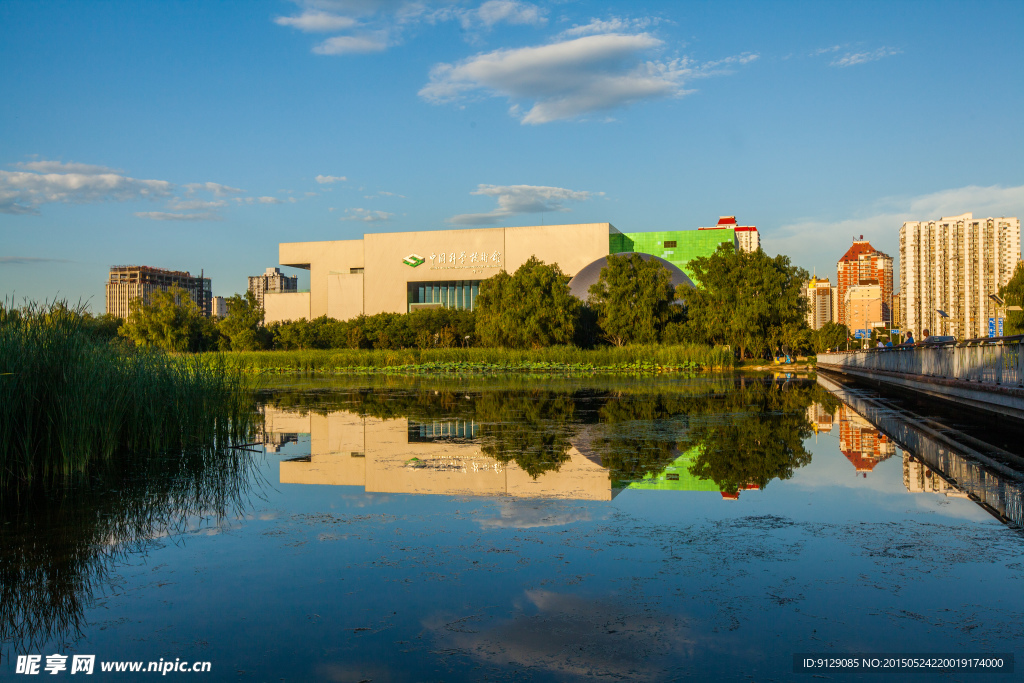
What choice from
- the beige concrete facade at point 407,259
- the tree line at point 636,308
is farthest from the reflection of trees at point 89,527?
the beige concrete facade at point 407,259

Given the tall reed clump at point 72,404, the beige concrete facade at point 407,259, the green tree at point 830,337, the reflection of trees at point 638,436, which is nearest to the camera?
the tall reed clump at point 72,404

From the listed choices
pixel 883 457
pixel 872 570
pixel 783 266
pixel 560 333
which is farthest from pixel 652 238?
pixel 872 570

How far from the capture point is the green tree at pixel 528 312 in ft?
165

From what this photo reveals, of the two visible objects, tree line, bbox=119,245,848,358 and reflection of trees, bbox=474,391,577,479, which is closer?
reflection of trees, bbox=474,391,577,479

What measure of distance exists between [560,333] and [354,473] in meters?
43.0

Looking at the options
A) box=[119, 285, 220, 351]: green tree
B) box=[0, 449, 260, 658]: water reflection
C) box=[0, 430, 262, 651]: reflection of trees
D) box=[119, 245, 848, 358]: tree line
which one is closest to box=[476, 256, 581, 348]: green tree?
box=[119, 245, 848, 358]: tree line

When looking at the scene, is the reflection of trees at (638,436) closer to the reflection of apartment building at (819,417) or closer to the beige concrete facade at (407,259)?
the reflection of apartment building at (819,417)

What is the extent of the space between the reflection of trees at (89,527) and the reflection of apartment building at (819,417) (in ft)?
30.6

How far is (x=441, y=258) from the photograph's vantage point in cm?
7744

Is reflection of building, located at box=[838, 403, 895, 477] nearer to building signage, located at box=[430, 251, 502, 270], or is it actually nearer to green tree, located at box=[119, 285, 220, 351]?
green tree, located at box=[119, 285, 220, 351]

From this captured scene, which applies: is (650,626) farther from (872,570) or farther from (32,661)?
(32,661)

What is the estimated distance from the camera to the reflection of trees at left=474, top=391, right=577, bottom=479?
9.16 meters

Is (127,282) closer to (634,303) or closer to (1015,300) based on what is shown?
(634,303)

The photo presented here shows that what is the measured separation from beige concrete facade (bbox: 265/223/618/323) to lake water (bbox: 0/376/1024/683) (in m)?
63.8
